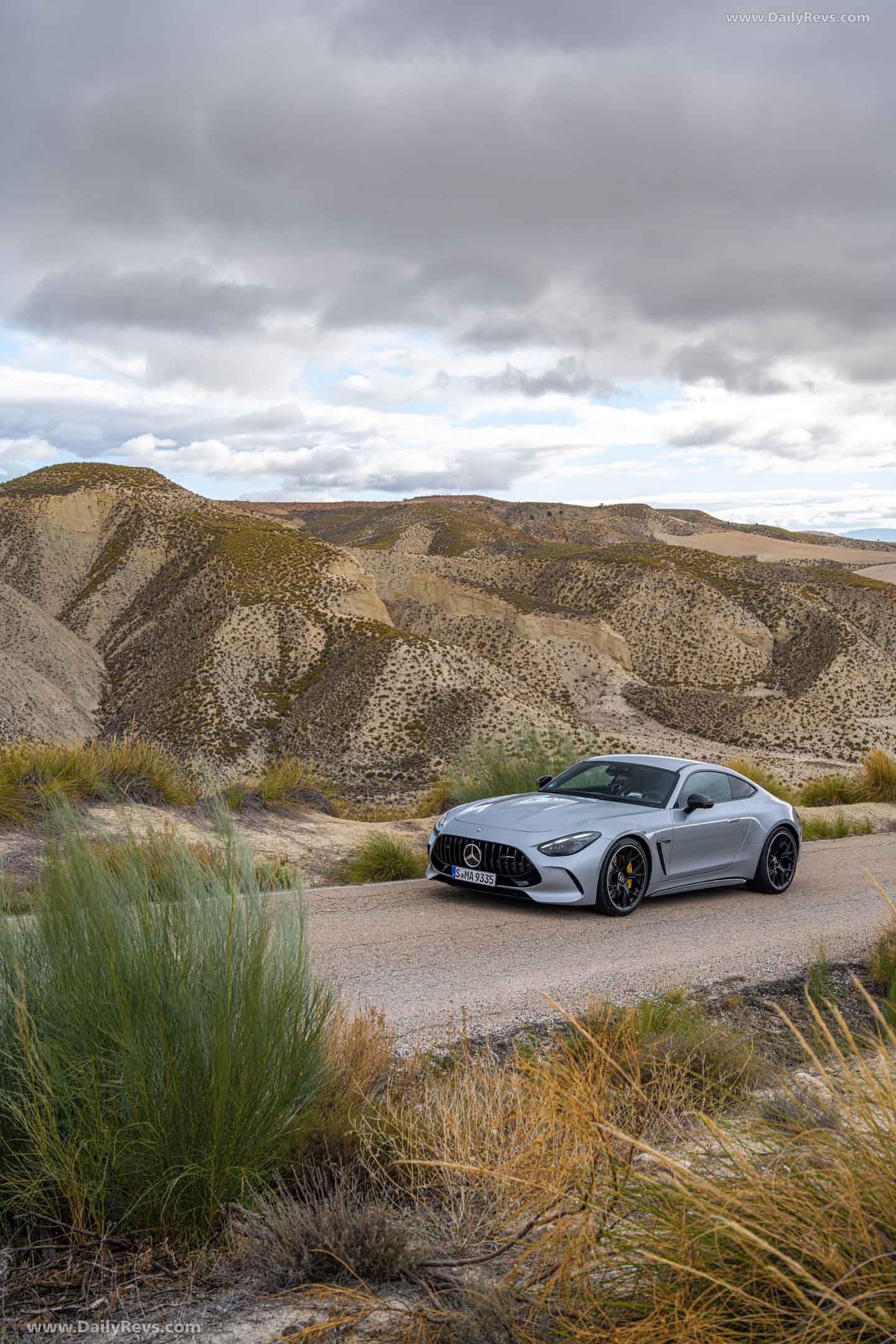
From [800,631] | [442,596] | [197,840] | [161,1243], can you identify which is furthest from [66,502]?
[161,1243]

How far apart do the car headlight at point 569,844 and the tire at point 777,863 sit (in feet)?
8.77

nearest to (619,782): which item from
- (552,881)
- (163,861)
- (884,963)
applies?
(552,881)

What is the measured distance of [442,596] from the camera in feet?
231

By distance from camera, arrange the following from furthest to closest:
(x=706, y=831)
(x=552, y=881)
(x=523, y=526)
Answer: (x=523, y=526) < (x=706, y=831) < (x=552, y=881)

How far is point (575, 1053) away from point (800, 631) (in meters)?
69.8

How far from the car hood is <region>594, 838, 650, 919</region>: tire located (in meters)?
0.32

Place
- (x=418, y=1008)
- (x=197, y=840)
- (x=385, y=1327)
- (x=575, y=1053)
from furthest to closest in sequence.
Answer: (x=197, y=840)
(x=418, y=1008)
(x=575, y=1053)
(x=385, y=1327)

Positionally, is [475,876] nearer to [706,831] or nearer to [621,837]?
[621,837]

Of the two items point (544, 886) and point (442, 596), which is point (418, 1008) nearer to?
point (544, 886)

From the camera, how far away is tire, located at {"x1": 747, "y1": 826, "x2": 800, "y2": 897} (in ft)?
38.1

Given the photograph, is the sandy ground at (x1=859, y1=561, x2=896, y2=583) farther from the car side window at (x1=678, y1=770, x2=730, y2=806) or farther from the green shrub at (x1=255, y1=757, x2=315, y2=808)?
the car side window at (x1=678, y1=770, x2=730, y2=806)

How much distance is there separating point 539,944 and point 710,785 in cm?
360

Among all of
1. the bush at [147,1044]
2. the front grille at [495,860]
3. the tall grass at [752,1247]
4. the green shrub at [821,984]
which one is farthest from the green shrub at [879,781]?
the tall grass at [752,1247]

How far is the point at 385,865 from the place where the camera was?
41.5 ft
